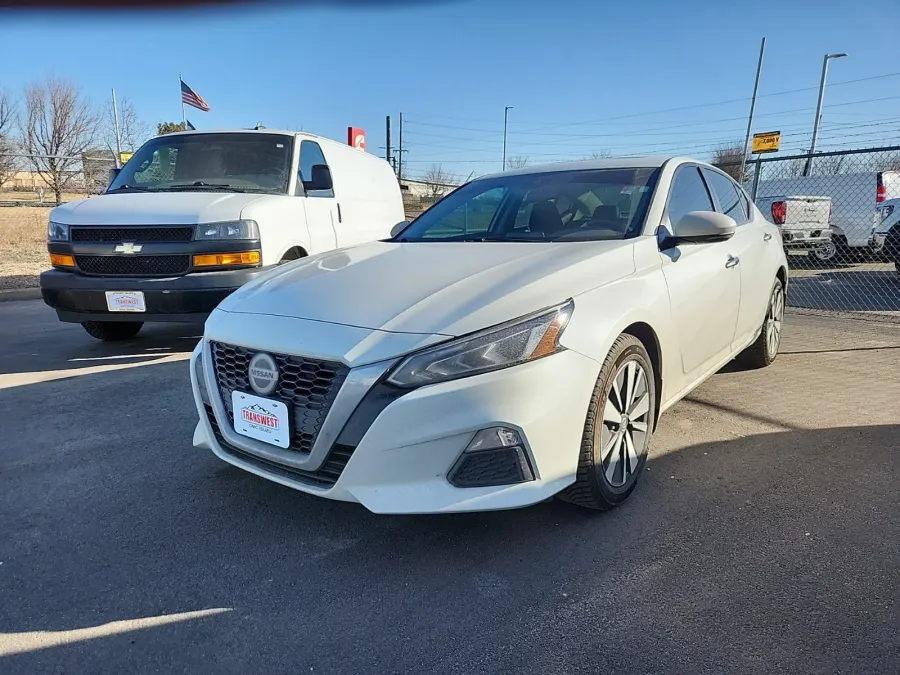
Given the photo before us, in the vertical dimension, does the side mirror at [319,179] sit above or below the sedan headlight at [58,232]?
above

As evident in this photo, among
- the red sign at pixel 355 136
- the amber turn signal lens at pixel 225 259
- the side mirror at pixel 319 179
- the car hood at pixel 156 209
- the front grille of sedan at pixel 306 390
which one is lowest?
the front grille of sedan at pixel 306 390

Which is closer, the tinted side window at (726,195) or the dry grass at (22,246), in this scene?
the tinted side window at (726,195)

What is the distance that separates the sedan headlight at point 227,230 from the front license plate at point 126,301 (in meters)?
0.66

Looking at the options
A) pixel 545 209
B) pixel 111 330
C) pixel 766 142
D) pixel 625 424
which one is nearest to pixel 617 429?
pixel 625 424

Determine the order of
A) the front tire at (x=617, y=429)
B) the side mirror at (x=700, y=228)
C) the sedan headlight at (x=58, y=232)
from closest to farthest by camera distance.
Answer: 1. the front tire at (x=617, y=429)
2. the side mirror at (x=700, y=228)
3. the sedan headlight at (x=58, y=232)

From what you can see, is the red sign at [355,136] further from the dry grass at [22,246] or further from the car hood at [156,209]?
the car hood at [156,209]

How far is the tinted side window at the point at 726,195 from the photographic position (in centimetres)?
410

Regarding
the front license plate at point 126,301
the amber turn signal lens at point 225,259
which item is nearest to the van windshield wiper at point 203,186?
the amber turn signal lens at point 225,259

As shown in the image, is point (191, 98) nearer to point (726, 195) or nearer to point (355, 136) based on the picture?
point (355, 136)

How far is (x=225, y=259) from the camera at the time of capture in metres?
4.82

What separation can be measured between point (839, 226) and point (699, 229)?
12525 millimetres

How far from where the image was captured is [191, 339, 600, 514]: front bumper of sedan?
2090 millimetres

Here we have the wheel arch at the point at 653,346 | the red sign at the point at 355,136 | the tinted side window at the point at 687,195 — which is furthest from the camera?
the red sign at the point at 355,136

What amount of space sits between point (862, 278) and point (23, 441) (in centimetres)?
1285
